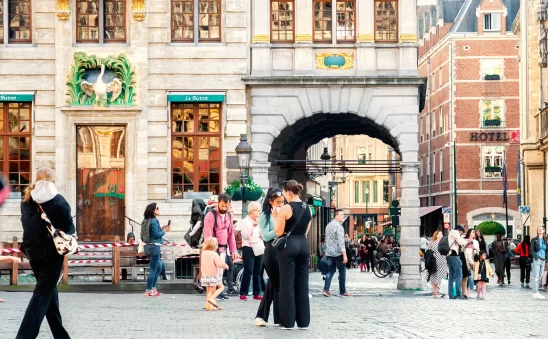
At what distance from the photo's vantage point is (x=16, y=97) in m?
32.2

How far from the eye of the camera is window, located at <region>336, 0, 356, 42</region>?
3328cm

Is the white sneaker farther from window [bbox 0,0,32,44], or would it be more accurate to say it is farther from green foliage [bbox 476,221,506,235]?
green foliage [bbox 476,221,506,235]

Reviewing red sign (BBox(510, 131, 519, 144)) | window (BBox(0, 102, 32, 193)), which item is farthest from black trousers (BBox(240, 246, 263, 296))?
red sign (BBox(510, 131, 519, 144))

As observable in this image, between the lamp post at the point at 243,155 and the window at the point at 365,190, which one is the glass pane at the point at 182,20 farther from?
the window at the point at 365,190

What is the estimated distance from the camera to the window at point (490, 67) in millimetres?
81438

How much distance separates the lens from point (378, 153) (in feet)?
400

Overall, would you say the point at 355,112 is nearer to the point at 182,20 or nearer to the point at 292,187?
the point at 182,20

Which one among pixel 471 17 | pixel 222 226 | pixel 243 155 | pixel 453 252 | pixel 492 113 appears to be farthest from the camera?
pixel 471 17

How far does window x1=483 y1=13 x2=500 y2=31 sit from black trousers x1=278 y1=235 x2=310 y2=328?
6720cm

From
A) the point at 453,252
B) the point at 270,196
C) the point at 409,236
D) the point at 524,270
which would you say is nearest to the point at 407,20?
the point at 409,236

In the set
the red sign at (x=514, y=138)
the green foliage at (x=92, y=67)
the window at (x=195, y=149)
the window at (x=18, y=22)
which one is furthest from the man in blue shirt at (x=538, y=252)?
the red sign at (x=514, y=138)

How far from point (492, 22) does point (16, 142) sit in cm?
5373

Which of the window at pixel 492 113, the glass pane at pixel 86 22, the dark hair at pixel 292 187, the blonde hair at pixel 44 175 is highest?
the window at pixel 492 113

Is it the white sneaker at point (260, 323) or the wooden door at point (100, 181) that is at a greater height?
the wooden door at point (100, 181)
